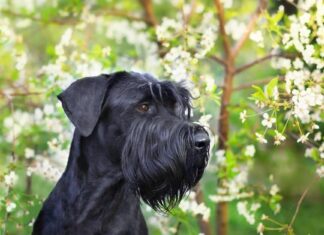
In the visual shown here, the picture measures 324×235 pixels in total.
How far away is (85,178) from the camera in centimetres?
439

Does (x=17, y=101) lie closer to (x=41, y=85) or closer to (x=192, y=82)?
(x=41, y=85)

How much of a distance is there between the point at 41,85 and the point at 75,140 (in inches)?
65.4

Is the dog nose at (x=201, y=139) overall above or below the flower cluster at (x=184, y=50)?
below

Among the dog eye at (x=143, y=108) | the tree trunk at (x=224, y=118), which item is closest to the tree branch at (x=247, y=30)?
the tree trunk at (x=224, y=118)

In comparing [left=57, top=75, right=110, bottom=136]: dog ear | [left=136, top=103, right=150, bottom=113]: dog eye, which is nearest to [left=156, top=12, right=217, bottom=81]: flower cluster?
[left=136, top=103, right=150, bottom=113]: dog eye

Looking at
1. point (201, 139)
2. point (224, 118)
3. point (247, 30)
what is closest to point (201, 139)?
point (201, 139)

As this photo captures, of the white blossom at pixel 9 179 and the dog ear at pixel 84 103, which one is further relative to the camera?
the white blossom at pixel 9 179

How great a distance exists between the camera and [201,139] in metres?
3.98

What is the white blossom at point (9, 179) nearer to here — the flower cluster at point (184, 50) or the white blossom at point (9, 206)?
the white blossom at point (9, 206)

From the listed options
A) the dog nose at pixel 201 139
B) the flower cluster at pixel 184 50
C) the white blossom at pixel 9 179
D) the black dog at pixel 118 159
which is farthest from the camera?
the flower cluster at pixel 184 50

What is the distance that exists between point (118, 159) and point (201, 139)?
24.6 inches

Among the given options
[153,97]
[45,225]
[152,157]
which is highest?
[153,97]

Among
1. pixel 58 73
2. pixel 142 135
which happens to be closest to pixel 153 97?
pixel 142 135

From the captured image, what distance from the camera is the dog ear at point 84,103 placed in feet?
13.8
